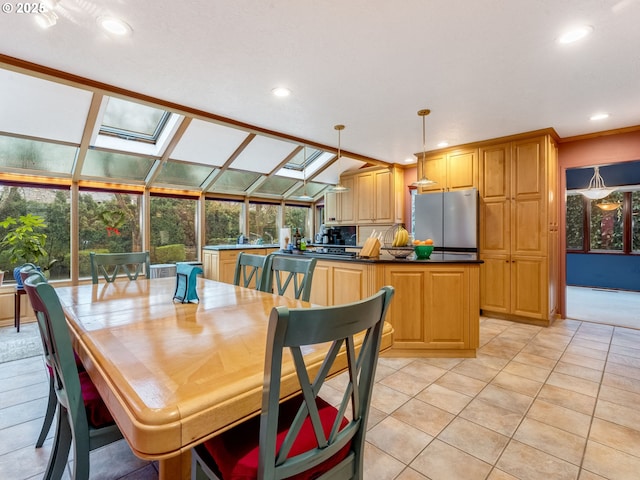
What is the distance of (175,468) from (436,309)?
2.41m

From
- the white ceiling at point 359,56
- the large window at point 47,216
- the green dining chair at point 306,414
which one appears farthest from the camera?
the large window at point 47,216

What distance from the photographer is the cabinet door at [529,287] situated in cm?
386

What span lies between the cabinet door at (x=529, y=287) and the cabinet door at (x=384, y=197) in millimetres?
2261

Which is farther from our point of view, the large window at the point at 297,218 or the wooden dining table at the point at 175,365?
the large window at the point at 297,218

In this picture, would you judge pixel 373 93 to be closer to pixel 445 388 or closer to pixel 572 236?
pixel 445 388

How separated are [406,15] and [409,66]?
0.60 meters

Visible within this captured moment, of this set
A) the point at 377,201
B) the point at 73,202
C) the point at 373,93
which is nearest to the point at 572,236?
the point at 377,201

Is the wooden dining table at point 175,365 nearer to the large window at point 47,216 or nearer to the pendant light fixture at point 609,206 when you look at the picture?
the large window at point 47,216

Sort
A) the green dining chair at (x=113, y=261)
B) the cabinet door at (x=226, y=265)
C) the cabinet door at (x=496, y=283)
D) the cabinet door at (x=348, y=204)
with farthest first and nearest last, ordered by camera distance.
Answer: the cabinet door at (x=348, y=204) < the cabinet door at (x=226, y=265) < the cabinet door at (x=496, y=283) < the green dining chair at (x=113, y=261)

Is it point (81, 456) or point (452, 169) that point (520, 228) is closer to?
point (452, 169)

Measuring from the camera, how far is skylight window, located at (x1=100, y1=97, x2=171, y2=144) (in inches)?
142

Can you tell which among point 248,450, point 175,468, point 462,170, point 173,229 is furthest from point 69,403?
point 462,170

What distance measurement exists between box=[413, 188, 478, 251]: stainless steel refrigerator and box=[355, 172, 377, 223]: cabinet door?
1.46 metres

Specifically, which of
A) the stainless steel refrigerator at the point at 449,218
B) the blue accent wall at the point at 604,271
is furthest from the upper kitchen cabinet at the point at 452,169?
the blue accent wall at the point at 604,271
